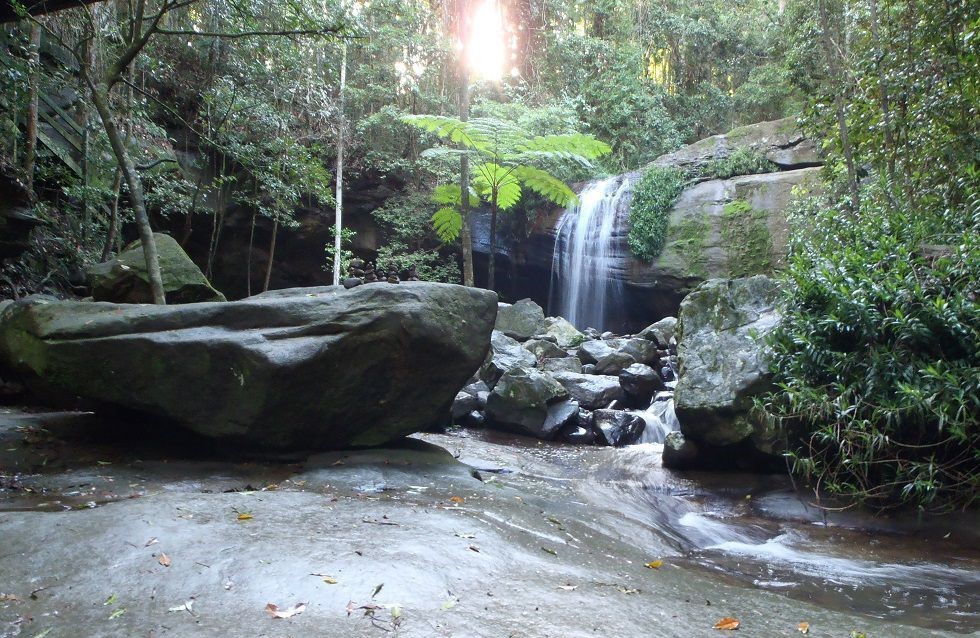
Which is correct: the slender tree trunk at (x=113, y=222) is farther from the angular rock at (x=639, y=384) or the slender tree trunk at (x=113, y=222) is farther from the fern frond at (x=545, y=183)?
the angular rock at (x=639, y=384)

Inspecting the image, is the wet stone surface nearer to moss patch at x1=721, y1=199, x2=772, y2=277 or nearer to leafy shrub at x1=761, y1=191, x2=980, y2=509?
leafy shrub at x1=761, y1=191, x2=980, y2=509

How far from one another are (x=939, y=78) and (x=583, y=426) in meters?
5.94

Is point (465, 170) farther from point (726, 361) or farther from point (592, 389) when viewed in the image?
point (726, 361)

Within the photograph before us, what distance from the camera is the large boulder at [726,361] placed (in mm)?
6848

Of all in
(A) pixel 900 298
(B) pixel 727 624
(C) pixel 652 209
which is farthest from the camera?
(C) pixel 652 209

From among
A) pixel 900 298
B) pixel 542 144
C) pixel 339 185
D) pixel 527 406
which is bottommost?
pixel 527 406

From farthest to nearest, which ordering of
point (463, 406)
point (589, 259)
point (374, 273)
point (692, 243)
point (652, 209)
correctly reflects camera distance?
point (374, 273) < point (589, 259) < point (652, 209) < point (692, 243) < point (463, 406)

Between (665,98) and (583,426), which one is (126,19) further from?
(665,98)

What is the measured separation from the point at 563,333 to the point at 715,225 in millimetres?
4873

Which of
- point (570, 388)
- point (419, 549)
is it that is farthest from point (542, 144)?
point (419, 549)

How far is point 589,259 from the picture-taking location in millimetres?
17469

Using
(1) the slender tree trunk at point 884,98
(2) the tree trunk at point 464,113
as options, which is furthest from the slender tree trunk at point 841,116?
(2) the tree trunk at point 464,113

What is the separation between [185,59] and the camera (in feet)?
44.1

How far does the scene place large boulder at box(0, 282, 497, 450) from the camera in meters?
5.39
